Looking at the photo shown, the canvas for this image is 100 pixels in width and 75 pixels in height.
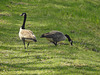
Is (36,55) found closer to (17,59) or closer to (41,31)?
(17,59)

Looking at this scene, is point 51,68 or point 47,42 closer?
point 51,68

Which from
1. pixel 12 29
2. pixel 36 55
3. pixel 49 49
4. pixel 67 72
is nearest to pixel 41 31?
pixel 12 29

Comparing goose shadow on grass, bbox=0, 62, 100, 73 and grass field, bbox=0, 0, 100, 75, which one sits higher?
goose shadow on grass, bbox=0, 62, 100, 73

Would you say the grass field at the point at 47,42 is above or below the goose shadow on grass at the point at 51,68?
below

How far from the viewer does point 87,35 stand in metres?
36.0

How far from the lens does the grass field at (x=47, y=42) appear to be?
17.1 m

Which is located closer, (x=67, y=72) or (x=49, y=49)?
(x=67, y=72)

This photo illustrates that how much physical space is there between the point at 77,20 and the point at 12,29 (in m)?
13.3

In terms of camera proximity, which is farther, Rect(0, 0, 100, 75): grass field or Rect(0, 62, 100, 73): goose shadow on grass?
Rect(0, 0, 100, 75): grass field

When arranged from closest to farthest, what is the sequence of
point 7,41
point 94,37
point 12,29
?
point 7,41 < point 12,29 < point 94,37

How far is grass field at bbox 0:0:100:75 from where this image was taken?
56.1 ft

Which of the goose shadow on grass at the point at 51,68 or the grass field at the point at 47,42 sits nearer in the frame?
the goose shadow on grass at the point at 51,68

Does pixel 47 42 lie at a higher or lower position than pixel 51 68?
lower

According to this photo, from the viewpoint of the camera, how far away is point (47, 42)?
28.0 metres
